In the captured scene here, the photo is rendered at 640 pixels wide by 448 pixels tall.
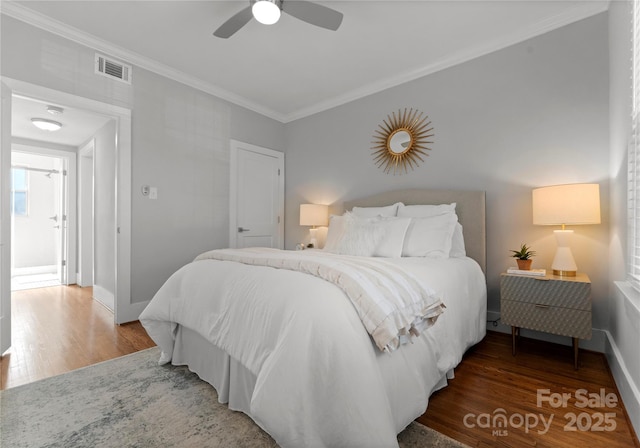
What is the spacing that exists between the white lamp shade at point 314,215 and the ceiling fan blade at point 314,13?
216 centimetres

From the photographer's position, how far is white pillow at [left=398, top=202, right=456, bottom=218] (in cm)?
280

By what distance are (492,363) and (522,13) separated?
8.89 feet

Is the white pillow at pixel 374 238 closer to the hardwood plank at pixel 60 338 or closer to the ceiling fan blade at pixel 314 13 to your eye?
the ceiling fan blade at pixel 314 13

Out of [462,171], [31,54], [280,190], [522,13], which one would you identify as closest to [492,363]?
[462,171]

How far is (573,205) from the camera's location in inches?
80.3

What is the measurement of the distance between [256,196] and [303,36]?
218 cm

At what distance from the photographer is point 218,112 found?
12.4 ft

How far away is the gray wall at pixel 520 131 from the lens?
7.53 ft

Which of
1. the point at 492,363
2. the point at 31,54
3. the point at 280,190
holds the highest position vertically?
the point at 31,54

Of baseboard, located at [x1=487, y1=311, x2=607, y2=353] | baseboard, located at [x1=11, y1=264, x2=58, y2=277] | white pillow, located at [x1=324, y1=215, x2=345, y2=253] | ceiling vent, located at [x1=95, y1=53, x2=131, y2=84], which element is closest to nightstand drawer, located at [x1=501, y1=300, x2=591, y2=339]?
baseboard, located at [x1=487, y1=311, x2=607, y2=353]

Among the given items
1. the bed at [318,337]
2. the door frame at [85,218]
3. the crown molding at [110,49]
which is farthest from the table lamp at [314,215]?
the door frame at [85,218]

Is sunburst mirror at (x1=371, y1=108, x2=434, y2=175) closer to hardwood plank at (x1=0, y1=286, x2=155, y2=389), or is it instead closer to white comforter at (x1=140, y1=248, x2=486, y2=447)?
white comforter at (x1=140, y1=248, x2=486, y2=447)

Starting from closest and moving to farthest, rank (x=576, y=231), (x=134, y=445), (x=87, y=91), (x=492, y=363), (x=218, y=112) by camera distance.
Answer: (x=134, y=445)
(x=492, y=363)
(x=576, y=231)
(x=87, y=91)
(x=218, y=112)

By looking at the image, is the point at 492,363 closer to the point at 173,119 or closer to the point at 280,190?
the point at 280,190
